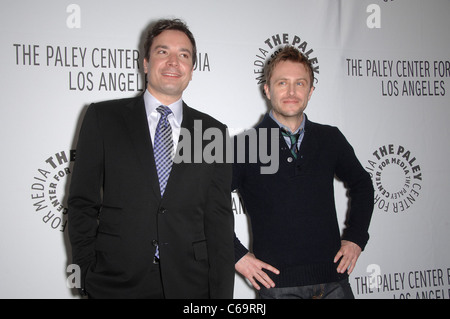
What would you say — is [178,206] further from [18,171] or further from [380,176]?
[380,176]

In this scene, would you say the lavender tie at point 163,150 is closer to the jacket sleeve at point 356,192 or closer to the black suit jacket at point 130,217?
the black suit jacket at point 130,217

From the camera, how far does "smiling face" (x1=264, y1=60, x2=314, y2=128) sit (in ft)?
5.65

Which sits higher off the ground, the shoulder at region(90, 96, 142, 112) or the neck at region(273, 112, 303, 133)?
the shoulder at region(90, 96, 142, 112)

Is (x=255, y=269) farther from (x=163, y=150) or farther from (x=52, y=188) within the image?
(x=52, y=188)

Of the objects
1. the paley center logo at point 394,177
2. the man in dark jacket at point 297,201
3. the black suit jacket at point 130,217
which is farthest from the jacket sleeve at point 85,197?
the paley center logo at point 394,177

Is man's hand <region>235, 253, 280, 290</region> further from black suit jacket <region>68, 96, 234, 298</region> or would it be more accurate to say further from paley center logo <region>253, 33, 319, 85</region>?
paley center logo <region>253, 33, 319, 85</region>

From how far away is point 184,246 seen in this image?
54.2 inches

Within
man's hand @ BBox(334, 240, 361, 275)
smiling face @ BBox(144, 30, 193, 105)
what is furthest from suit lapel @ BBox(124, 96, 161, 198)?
man's hand @ BBox(334, 240, 361, 275)

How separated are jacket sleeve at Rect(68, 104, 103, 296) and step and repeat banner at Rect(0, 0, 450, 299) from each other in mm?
730

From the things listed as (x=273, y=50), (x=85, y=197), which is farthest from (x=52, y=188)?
(x=273, y=50)

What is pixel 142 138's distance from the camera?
4.58 ft

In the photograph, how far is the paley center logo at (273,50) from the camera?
7.47ft

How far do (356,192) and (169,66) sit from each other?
111 cm

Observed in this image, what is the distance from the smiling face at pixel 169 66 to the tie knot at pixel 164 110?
59 millimetres
